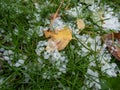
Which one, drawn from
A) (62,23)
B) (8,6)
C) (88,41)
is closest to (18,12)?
(8,6)

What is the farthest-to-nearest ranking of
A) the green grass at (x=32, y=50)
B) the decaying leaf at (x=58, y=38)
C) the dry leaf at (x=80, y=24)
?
the dry leaf at (x=80, y=24) < the decaying leaf at (x=58, y=38) < the green grass at (x=32, y=50)

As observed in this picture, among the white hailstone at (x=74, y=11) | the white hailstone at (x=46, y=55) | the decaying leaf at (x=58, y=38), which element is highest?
the white hailstone at (x=74, y=11)

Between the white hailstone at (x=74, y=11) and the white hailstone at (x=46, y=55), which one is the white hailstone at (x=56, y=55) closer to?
the white hailstone at (x=46, y=55)

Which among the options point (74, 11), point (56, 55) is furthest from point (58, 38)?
point (74, 11)

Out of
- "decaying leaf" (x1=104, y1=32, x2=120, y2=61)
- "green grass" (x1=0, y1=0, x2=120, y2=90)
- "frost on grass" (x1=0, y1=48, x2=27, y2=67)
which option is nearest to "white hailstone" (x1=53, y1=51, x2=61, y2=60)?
"green grass" (x1=0, y1=0, x2=120, y2=90)

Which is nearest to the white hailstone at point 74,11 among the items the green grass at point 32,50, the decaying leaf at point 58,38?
the green grass at point 32,50

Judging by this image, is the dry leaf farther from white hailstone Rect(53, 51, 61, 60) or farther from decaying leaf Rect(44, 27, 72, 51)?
white hailstone Rect(53, 51, 61, 60)
